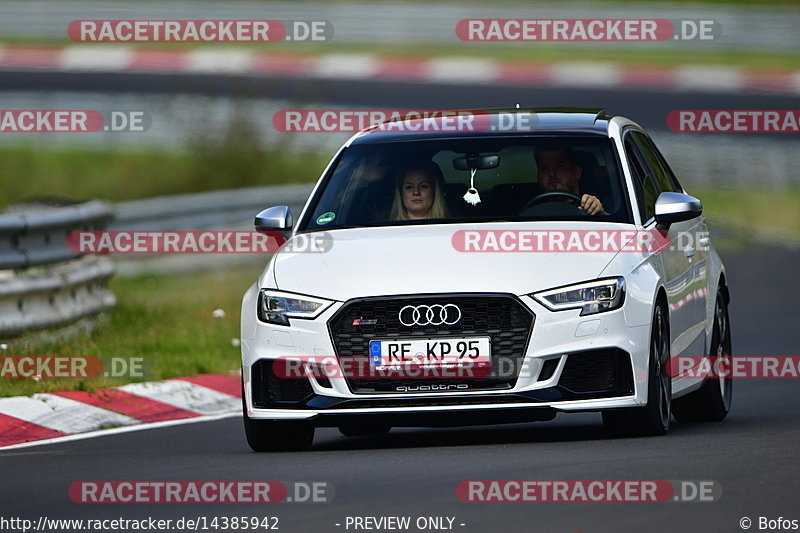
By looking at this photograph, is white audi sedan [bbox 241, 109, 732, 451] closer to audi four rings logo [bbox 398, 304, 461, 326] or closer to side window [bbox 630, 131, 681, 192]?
audi four rings logo [bbox 398, 304, 461, 326]

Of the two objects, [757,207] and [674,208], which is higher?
[757,207]

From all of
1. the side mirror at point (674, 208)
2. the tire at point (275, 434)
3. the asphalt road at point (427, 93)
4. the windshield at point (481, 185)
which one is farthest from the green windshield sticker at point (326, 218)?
the asphalt road at point (427, 93)

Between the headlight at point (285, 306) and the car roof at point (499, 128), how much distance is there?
1.57 meters

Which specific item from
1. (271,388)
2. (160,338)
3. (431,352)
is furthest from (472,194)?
(160,338)

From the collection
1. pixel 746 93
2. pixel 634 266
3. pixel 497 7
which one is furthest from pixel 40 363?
pixel 497 7

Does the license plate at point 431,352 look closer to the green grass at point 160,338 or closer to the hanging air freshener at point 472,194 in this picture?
the hanging air freshener at point 472,194

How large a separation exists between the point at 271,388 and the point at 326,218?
127 cm

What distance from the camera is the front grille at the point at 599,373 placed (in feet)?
31.6

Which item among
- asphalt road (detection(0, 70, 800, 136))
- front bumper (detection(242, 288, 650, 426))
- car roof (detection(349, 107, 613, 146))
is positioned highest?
asphalt road (detection(0, 70, 800, 136))

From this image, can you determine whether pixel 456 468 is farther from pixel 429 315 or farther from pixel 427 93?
pixel 427 93

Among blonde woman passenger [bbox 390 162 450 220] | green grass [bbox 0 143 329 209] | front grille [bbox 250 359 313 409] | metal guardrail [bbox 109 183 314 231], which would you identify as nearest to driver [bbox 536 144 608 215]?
blonde woman passenger [bbox 390 162 450 220]

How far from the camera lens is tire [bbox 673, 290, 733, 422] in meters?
11.6

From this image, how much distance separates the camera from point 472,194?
1066cm

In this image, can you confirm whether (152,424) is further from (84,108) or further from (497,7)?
(497,7)
